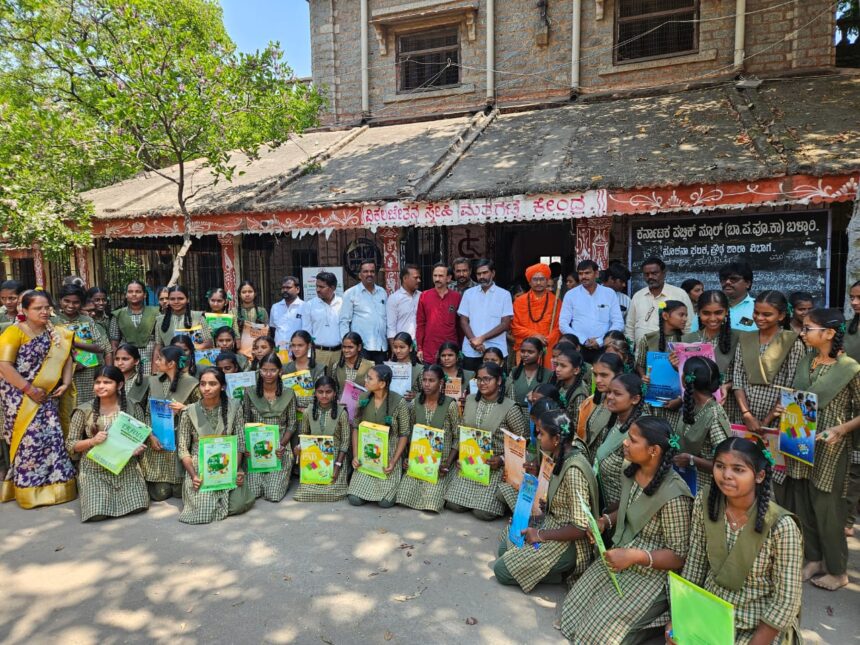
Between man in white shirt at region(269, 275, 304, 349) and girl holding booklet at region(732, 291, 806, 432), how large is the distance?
4.15 metres

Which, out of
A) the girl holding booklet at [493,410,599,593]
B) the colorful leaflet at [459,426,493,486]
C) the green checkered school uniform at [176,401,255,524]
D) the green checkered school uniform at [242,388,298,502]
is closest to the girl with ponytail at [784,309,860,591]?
the girl holding booklet at [493,410,599,593]

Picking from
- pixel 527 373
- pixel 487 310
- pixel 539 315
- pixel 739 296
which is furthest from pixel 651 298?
pixel 487 310

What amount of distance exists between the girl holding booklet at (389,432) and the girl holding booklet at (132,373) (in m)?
1.79

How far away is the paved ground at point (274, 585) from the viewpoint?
114 inches

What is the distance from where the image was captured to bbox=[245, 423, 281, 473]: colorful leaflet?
178 inches

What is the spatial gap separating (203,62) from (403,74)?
508cm

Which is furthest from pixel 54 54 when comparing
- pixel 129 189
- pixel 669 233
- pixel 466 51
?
pixel 669 233

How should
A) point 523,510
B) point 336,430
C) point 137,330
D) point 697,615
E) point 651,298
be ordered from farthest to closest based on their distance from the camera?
point 137,330 < point 651,298 < point 336,430 < point 523,510 < point 697,615

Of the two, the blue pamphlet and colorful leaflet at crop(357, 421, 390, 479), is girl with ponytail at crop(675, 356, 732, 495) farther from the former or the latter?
colorful leaflet at crop(357, 421, 390, 479)

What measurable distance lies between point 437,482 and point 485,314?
1.81 meters

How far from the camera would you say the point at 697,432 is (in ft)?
11.0

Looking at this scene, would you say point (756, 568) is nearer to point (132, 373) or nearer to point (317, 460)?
point (317, 460)

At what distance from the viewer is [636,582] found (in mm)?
2832

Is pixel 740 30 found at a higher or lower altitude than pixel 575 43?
lower
